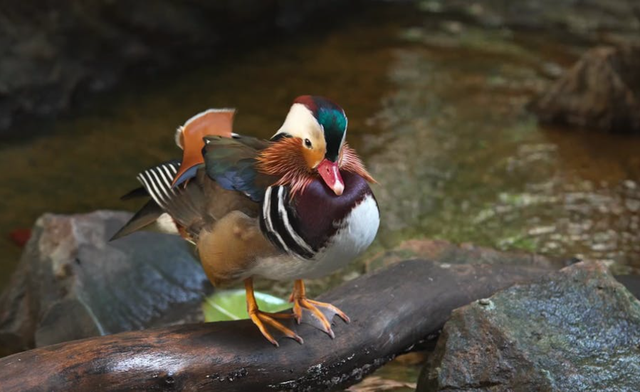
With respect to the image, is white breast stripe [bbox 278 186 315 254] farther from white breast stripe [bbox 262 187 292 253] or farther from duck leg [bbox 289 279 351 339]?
duck leg [bbox 289 279 351 339]

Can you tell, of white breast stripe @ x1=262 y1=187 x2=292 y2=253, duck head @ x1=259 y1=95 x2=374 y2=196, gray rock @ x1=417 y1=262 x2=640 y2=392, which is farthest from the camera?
gray rock @ x1=417 y1=262 x2=640 y2=392

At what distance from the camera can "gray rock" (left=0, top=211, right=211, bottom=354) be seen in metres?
2.75

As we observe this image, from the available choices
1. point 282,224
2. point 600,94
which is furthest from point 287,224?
point 600,94

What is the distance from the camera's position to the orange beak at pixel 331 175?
1.77 m

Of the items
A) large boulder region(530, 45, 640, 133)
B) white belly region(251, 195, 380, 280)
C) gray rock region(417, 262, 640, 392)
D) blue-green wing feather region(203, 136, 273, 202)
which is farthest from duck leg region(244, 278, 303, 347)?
large boulder region(530, 45, 640, 133)

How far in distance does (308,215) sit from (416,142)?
9.48 feet

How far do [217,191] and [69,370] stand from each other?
0.55 metres

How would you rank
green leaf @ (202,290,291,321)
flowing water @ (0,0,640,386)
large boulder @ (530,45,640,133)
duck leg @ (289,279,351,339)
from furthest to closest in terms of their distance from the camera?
1. large boulder @ (530,45,640,133)
2. flowing water @ (0,0,640,386)
3. green leaf @ (202,290,291,321)
4. duck leg @ (289,279,351,339)

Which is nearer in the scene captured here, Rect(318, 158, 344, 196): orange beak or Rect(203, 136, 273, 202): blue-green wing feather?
Rect(318, 158, 344, 196): orange beak

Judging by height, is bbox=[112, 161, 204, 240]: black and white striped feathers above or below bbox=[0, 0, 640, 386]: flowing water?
above

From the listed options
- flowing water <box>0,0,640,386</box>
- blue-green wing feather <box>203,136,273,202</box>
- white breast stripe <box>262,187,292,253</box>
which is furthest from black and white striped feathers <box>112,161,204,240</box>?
flowing water <box>0,0,640,386</box>

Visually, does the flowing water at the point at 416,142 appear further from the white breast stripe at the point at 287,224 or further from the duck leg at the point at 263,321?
the white breast stripe at the point at 287,224

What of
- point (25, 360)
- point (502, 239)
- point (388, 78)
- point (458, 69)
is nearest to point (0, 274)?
point (25, 360)

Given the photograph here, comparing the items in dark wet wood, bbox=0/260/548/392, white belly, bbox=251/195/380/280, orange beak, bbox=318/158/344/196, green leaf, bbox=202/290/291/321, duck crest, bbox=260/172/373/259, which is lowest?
green leaf, bbox=202/290/291/321
